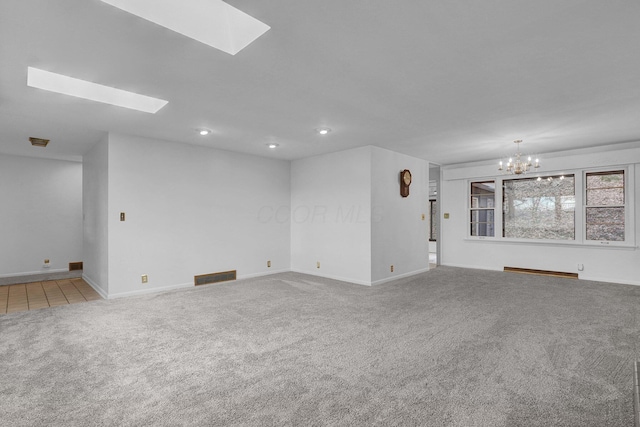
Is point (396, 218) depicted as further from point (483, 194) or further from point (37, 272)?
point (37, 272)

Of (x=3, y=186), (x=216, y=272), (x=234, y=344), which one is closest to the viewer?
(x=234, y=344)

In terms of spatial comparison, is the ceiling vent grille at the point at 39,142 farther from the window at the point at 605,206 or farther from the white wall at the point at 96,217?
the window at the point at 605,206

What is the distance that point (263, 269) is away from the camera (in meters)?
6.32

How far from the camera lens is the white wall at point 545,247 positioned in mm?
5348

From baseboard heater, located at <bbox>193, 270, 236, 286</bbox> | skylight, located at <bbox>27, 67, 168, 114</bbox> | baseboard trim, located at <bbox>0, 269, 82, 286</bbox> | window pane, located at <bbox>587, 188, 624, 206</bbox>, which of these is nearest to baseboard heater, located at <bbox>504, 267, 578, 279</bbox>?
window pane, located at <bbox>587, 188, 624, 206</bbox>

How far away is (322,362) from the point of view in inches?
98.7

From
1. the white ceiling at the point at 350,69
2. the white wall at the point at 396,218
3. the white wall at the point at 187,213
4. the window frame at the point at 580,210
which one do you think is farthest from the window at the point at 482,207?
the white wall at the point at 187,213

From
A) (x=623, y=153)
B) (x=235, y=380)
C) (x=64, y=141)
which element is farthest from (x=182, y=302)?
(x=623, y=153)

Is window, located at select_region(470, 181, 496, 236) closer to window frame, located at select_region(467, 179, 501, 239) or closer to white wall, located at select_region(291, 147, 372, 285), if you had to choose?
window frame, located at select_region(467, 179, 501, 239)

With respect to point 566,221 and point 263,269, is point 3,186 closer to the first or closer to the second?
point 263,269

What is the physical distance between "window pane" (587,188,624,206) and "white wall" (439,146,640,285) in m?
0.24

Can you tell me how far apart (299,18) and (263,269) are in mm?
5087

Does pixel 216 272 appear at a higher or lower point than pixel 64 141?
lower

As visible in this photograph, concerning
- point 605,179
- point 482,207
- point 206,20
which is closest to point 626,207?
point 605,179
